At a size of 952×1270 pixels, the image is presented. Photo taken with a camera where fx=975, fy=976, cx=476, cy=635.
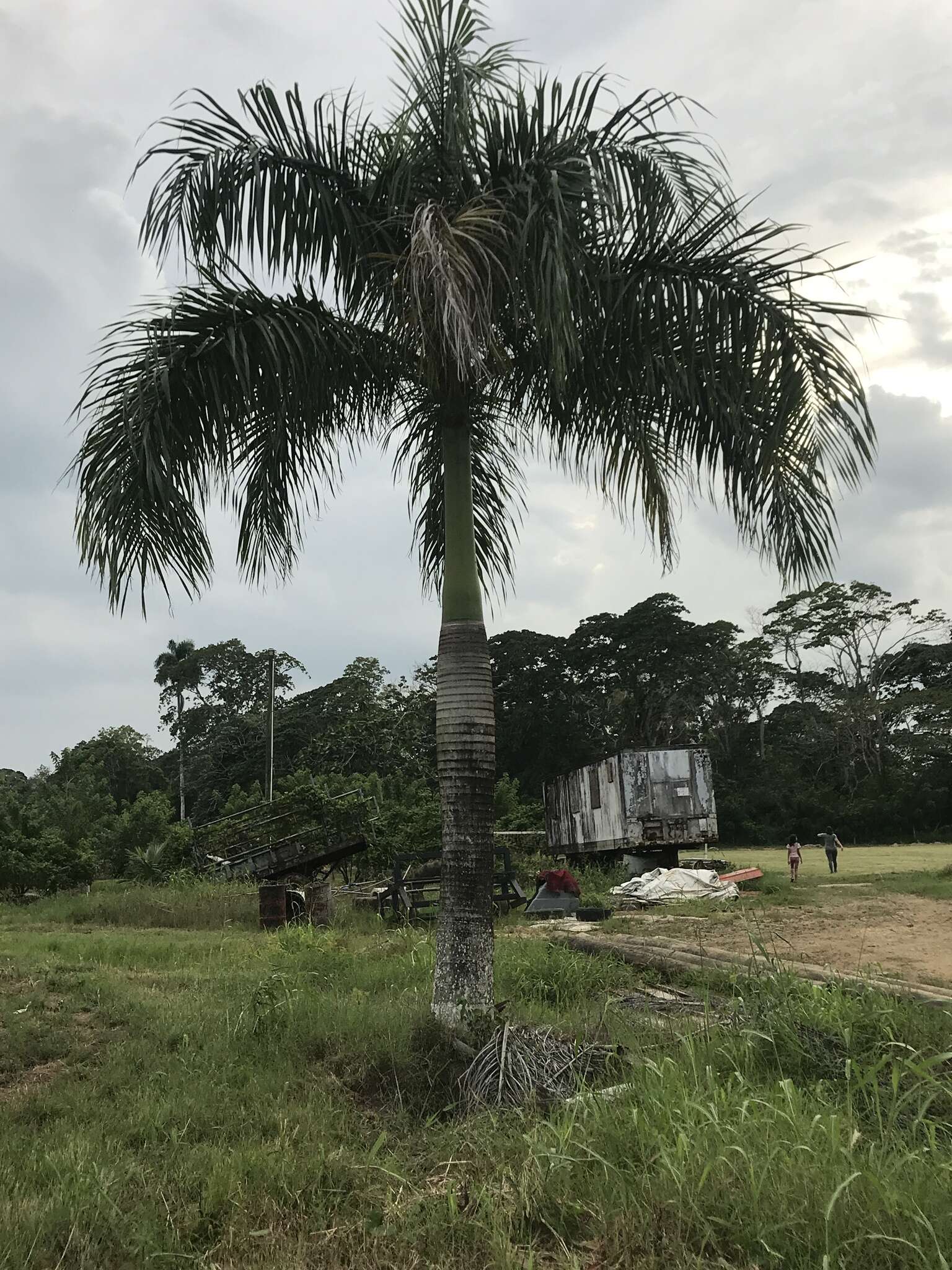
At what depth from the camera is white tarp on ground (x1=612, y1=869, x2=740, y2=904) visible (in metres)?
17.7

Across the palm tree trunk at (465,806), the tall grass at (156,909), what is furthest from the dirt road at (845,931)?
the tall grass at (156,909)

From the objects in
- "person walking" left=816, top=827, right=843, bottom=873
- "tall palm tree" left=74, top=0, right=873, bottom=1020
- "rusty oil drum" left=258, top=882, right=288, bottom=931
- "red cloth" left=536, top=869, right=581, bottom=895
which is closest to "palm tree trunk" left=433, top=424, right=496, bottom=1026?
"tall palm tree" left=74, top=0, right=873, bottom=1020

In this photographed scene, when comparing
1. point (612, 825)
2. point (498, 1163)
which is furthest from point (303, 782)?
point (498, 1163)

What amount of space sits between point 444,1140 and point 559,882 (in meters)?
11.4

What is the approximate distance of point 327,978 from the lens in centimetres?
806

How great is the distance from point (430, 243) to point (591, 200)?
1.09 m

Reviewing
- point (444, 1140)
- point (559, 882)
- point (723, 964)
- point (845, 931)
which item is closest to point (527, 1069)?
point (444, 1140)

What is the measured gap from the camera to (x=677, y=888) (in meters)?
18.1

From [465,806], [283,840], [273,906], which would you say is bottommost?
[273,906]

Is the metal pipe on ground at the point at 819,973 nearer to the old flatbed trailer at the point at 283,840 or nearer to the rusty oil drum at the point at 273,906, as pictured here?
the rusty oil drum at the point at 273,906

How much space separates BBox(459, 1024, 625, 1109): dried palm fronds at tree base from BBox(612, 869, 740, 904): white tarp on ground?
12.6 meters

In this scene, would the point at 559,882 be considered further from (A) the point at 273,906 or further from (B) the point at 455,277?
(B) the point at 455,277

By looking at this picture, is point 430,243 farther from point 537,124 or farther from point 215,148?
point 215,148

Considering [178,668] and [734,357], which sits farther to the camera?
[178,668]
